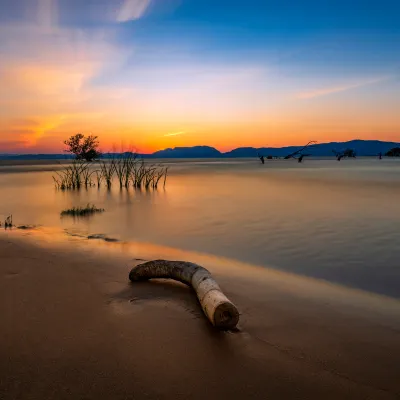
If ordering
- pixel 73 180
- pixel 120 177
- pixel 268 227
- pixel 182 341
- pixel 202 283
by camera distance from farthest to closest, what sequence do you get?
1. pixel 73 180
2. pixel 120 177
3. pixel 268 227
4. pixel 202 283
5. pixel 182 341

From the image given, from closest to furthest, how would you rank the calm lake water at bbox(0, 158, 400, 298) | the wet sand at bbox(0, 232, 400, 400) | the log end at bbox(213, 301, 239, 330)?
the wet sand at bbox(0, 232, 400, 400), the log end at bbox(213, 301, 239, 330), the calm lake water at bbox(0, 158, 400, 298)

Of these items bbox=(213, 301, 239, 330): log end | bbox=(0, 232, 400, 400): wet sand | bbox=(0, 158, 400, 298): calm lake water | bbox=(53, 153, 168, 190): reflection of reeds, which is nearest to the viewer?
bbox=(0, 232, 400, 400): wet sand

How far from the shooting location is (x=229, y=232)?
10.4m

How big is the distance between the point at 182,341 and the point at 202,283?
92 centimetres

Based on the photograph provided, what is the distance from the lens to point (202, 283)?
4.48 metres

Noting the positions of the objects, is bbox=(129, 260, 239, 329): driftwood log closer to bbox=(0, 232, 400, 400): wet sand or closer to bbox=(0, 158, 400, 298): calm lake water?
bbox=(0, 232, 400, 400): wet sand

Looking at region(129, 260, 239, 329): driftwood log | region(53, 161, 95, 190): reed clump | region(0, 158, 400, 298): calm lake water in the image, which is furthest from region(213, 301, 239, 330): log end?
region(53, 161, 95, 190): reed clump

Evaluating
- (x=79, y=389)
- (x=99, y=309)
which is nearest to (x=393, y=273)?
(x=99, y=309)

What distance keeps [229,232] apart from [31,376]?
775 cm

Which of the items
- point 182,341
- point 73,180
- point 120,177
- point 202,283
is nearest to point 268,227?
point 202,283

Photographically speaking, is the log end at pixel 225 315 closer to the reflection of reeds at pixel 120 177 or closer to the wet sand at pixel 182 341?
the wet sand at pixel 182 341

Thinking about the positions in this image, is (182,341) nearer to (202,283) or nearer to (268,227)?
(202,283)

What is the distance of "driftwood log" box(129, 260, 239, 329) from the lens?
3.84 m

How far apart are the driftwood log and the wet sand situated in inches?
5.5
